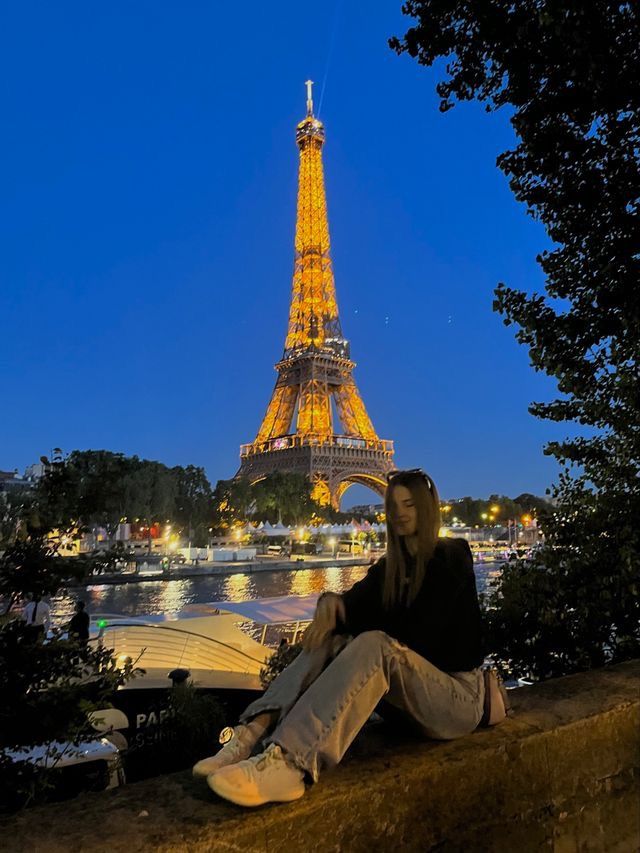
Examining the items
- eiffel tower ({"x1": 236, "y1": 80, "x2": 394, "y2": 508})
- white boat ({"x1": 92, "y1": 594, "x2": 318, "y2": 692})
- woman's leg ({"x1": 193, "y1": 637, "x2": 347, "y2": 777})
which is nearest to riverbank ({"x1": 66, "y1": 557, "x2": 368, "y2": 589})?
eiffel tower ({"x1": 236, "y1": 80, "x2": 394, "y2": 508})

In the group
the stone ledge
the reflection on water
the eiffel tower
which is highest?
the eiffel tower

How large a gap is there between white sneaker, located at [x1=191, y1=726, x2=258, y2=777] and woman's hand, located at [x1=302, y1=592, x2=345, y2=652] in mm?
375

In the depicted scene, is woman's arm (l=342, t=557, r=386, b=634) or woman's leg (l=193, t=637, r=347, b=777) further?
woman's arm (l=342, t=557, r=386, b=634)

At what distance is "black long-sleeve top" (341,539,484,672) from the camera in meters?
2.34

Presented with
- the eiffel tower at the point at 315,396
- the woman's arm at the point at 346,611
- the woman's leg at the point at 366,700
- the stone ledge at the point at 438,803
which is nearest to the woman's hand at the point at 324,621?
the woman's arm at the point at 346,611

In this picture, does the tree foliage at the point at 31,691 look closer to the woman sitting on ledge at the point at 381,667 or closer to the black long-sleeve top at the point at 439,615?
the woman sitting on ledge at the point at 381,667

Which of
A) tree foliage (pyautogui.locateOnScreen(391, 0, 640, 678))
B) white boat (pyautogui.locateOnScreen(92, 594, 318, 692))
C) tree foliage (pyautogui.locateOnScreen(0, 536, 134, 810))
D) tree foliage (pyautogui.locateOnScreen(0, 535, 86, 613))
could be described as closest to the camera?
tree foliage (pyautogui.locateOnScreen(0, 536, 134, 810))

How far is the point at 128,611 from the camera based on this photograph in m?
21.8

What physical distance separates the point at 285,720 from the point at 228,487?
57.5m

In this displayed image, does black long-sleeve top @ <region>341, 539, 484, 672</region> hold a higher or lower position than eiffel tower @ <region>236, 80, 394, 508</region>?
lower

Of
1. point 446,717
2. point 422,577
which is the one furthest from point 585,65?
point 446,717

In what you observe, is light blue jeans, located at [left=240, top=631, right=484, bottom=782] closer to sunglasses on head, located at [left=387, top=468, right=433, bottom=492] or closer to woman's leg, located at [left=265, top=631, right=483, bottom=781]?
woman's leg, located at [left=265, top=631, right=483, bottom=781]

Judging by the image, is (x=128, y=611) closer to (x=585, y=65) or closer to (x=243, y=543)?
(x=585, y=65)

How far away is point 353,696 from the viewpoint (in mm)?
2033
